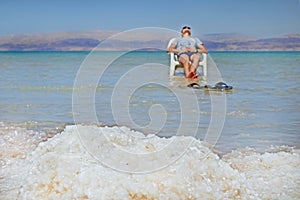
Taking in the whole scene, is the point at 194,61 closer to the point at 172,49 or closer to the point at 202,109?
the point at 172,49

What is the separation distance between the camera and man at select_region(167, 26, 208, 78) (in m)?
9.90

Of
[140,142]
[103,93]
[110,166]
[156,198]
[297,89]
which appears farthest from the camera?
[297,89]

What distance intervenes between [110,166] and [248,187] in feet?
2.70

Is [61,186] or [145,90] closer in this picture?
[61,186]

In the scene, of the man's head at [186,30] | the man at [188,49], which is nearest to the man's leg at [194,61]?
the man at [188,49]

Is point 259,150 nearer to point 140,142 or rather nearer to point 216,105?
point 140,142

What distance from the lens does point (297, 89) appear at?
342 inches

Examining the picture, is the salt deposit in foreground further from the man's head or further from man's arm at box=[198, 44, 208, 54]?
the man's head

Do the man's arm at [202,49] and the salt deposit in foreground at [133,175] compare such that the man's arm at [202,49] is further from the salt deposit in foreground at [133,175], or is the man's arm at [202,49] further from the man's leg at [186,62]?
the salt deposit in foreground at [133,175]

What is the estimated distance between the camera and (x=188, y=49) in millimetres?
10000

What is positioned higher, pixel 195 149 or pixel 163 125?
pixel 195 149

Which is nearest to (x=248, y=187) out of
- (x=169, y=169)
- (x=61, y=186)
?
(x=169, y=169)

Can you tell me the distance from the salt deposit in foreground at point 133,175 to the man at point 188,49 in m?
6.93

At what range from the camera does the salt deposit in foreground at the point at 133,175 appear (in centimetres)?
256
